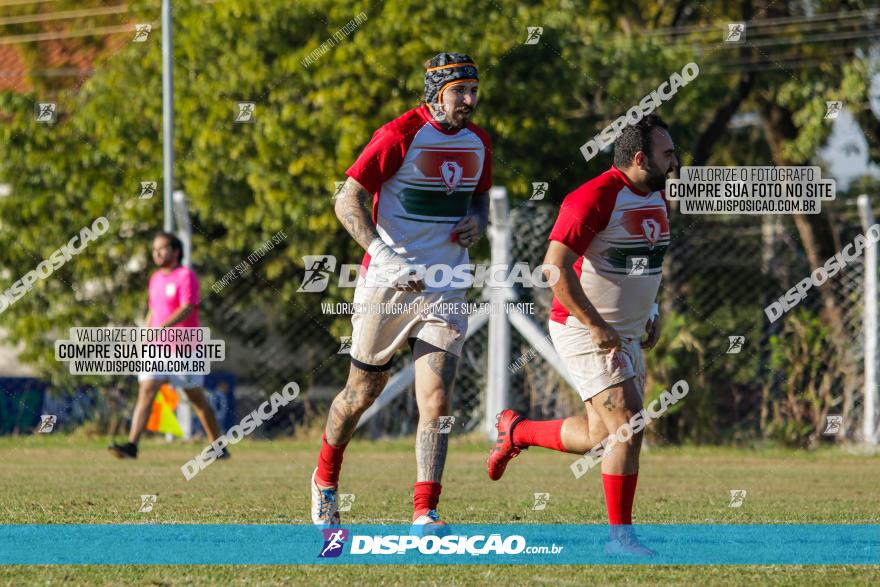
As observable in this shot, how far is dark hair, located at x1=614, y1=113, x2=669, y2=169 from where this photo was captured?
624 centimetres

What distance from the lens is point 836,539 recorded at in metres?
6.50

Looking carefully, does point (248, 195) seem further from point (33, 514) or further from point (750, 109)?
point (750, 109)

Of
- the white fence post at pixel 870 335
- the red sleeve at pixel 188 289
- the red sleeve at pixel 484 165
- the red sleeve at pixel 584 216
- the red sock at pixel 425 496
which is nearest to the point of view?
the red sleeve at pixel 584 216

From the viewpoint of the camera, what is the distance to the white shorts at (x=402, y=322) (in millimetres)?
6504

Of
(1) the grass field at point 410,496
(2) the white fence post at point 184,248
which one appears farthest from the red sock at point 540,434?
(2) the white fence post at point 184,248

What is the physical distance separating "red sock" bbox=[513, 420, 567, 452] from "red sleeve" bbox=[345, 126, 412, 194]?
177 centimetres

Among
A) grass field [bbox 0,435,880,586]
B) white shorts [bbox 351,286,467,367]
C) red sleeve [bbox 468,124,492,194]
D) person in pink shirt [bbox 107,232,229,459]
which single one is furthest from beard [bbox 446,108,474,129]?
person in pink shirt [bbox 107,232,229,459]

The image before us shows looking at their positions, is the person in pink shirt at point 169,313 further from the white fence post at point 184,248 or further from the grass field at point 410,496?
the white fence post at point 184,248

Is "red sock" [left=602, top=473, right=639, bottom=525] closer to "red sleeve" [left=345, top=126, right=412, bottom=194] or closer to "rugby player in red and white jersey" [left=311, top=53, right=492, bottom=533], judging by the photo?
"rugby player in red and white jersey" [left=311, top=53, right=492, bottom=533]

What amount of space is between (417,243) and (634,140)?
114 centimetres

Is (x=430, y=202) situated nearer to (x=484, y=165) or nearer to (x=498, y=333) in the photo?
(x=484, y=165)

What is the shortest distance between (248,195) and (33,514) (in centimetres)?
909

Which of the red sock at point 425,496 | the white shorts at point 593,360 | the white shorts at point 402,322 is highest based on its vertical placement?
the white shorts at point 402,322

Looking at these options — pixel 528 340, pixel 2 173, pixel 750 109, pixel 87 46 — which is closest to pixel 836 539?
pixel 528 340
